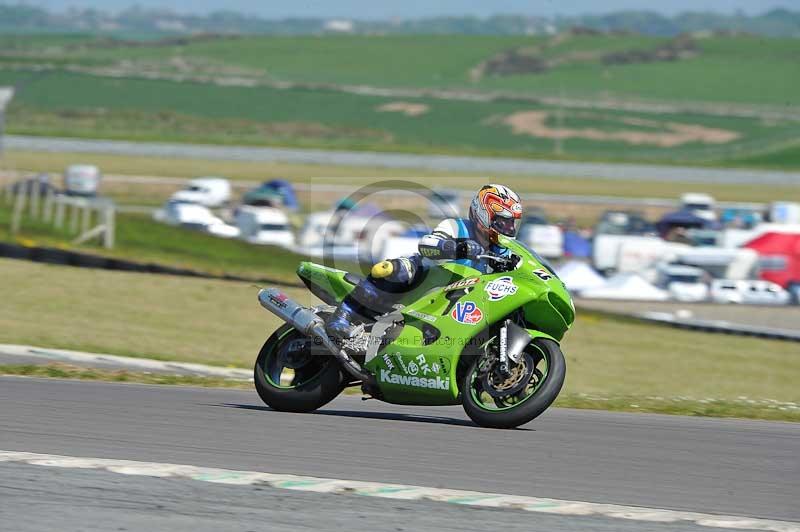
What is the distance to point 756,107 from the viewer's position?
91312 millimetres

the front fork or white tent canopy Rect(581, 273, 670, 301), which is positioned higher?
the front fork

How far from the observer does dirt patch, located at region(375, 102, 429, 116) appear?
8469cm

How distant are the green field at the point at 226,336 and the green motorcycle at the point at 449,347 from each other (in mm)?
6157

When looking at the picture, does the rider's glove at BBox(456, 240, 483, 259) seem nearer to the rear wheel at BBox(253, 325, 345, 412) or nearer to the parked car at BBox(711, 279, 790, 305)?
the rear wheel at BBox(253, 325, 345, 412)

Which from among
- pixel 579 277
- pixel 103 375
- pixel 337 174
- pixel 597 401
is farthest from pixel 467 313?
pixel 337 174

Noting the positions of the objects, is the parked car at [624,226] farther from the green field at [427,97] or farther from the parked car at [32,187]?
the green field at [427,97]

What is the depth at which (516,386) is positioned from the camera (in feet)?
24.1

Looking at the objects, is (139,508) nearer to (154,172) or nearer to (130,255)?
(130,255)

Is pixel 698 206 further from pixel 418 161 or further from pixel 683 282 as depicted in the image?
pixel 418 161

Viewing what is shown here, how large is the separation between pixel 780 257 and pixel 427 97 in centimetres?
5899

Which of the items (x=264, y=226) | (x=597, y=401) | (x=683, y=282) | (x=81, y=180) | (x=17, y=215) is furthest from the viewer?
(x=81, y=180)

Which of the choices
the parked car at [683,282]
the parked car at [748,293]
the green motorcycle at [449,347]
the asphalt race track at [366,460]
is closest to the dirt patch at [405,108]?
the parked car at [683,282]

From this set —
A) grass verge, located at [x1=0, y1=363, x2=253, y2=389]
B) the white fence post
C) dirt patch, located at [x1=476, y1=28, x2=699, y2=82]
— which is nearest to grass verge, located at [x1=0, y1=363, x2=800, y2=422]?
grass verge, located at [x1=0, y1=363, x2=253, y2=389]

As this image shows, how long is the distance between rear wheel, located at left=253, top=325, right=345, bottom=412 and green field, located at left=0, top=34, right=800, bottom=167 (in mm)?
60091
